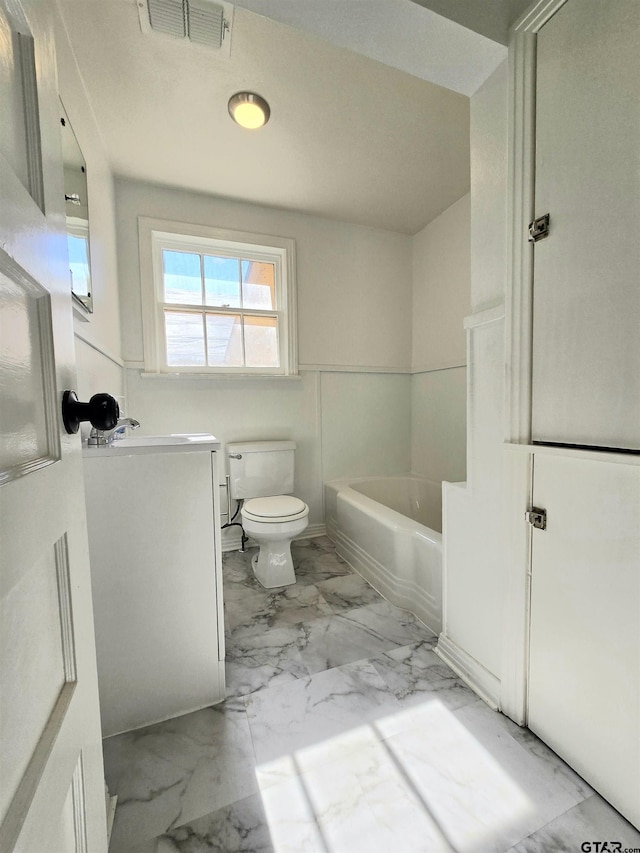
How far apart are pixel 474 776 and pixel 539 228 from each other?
1546 millimetres

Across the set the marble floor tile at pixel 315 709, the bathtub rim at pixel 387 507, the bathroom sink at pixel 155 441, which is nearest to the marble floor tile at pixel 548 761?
the marble floor tile at pixel 315 709

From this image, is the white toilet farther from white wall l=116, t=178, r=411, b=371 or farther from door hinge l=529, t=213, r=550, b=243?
door hinge l=529, t=213, r=550, b=243

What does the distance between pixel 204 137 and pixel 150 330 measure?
1123 millimetres

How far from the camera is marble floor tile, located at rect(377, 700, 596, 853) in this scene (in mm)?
866

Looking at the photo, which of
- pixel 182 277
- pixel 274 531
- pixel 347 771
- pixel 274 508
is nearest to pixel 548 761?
pixel 347 771

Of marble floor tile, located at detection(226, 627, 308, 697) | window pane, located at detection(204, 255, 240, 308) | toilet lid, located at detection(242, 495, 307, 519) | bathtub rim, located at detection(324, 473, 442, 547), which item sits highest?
window pane, located at detection(204, 255, 240, 308)

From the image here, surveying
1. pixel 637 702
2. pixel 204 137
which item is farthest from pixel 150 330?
pixel 637 702

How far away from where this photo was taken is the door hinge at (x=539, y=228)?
3.21ft

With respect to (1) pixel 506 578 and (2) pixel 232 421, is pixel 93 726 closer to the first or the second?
(1) pixel 506 578

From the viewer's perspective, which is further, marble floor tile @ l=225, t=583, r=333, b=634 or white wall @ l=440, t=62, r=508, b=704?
marble floor tile @ l=225, t=583, r=333, b=634

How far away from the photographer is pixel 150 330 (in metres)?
2.31

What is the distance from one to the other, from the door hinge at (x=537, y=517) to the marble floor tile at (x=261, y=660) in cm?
101

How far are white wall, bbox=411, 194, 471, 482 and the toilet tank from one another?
1.13 m

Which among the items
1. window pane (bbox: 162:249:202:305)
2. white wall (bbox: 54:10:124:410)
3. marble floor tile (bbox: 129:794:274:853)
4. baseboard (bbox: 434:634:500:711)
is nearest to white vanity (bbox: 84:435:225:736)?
marble floor tile (bbox: 129:794:274:853)
